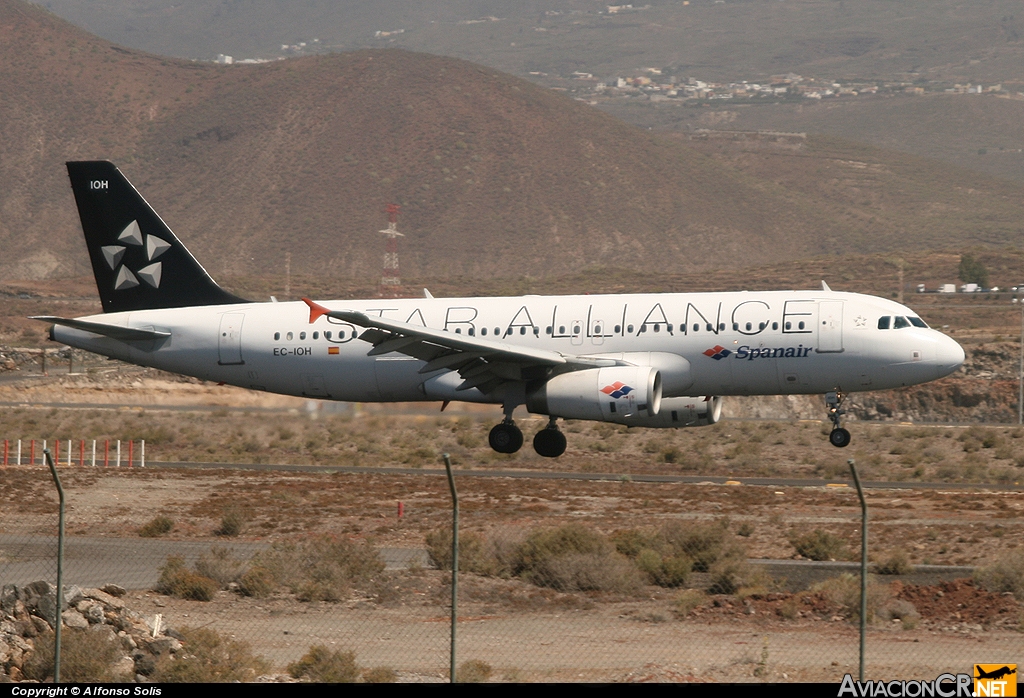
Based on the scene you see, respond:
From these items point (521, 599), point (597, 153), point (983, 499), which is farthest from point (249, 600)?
point (597, 153)

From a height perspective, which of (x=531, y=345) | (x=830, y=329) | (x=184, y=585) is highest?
(x=830, y=329)

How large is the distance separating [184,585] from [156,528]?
953 cm

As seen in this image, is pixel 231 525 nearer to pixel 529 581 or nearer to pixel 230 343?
pixel 230 343

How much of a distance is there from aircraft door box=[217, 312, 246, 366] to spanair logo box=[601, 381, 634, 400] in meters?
10.6

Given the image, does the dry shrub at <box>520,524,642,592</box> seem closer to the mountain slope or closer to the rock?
the rock

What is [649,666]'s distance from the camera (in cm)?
1967

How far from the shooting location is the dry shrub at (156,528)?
3406 cm

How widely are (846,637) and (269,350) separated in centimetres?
1920

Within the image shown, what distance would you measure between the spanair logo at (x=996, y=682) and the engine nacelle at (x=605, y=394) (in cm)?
1516

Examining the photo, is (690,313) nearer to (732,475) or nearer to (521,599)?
(521,599)

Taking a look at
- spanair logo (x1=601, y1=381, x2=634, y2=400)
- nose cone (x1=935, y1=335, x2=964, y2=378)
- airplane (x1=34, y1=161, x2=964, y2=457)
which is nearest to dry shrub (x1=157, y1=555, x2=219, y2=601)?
airplane (x1=34, y1=161, x2=964, y2=457)

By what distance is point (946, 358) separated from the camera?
33469mm

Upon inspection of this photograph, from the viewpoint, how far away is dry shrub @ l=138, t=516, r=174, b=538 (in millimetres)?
34062

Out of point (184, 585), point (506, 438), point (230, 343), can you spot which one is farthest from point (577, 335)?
point (184, 585)
